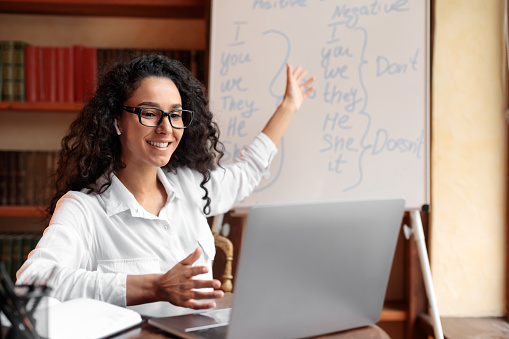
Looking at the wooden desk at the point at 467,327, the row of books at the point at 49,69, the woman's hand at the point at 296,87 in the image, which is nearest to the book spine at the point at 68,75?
the row of books at the point at 49,69

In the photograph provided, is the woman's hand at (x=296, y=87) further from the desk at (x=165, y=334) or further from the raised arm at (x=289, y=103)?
the desk at (x=165, y=334)

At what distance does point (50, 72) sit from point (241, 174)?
3.53ft

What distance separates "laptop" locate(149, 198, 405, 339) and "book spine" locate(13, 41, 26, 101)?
1623 millimetres

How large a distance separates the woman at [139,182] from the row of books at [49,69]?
2.39ft

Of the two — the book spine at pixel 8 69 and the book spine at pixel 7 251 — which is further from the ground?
the book spine at pixel 8 69

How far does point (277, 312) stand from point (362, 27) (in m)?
1.27

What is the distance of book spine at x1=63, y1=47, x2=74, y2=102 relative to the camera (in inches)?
84.0

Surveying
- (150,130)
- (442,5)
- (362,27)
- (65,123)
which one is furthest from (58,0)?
(442,5)

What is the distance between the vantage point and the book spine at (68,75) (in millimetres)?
2133

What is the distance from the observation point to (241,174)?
1609mm

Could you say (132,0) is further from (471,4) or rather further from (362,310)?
(362,310)

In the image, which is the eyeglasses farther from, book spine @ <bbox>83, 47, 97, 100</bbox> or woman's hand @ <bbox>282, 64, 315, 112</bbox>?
book spine @ <bbox>83, 47, 97, 100</bbox>

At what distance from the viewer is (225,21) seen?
5.92ft

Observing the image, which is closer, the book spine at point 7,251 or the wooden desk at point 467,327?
the wooden desk at point 467,327
